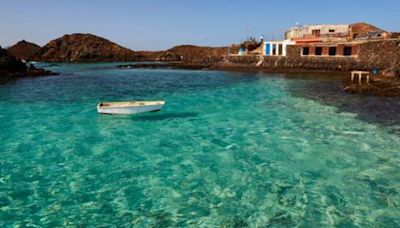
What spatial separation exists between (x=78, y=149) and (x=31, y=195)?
5.54m

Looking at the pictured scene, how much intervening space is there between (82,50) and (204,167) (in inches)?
5571

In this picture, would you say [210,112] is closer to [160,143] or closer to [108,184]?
[160,143]

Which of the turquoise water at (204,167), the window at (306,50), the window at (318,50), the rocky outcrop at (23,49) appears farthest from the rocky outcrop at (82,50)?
the turquoise water at (204,167)

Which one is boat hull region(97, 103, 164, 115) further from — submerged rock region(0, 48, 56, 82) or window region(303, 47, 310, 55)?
window region(303, 47, 310, 55)

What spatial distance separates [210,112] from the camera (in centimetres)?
2670

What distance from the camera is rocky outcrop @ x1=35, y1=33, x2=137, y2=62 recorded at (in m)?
142

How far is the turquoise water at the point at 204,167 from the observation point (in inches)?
407

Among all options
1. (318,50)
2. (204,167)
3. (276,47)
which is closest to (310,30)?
(318,50)

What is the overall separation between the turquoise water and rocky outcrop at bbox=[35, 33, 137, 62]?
121 meters

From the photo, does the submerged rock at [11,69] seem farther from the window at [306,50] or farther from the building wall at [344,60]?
the window at [306,50]

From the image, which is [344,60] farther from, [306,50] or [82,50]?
[82,50]

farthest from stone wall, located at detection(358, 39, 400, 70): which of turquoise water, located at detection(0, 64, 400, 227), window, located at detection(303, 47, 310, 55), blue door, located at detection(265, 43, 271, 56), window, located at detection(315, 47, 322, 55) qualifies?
turquoise water, located at detection(0, 64, 400, 227)

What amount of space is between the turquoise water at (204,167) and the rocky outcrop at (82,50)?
121366 mm

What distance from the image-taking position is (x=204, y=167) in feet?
47.4
